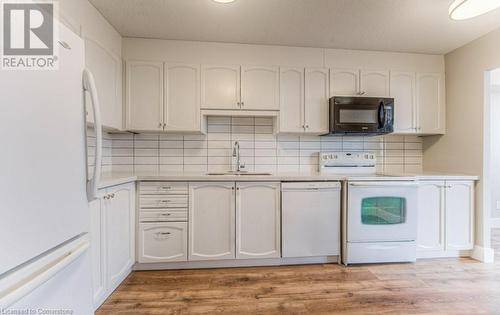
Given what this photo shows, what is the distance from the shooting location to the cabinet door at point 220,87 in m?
2.58

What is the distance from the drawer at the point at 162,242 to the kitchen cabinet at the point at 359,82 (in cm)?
215

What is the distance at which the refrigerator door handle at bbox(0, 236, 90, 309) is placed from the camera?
0.66 meters

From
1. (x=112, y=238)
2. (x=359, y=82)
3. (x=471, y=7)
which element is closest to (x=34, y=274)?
(x=112, y=238)

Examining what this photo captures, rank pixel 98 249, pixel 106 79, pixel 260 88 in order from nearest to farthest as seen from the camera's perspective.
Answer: pixel 98 249, pixel 106 79, pixel 260 88

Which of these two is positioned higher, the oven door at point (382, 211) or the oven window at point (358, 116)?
the oven window at point (358, 116)

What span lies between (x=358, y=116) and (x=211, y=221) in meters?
1.86

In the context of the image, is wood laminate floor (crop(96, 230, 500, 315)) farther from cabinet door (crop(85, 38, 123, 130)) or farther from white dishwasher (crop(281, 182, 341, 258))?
cabinet door (crop(85, 38, 123, 130))

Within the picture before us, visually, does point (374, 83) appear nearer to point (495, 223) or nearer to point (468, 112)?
point (468, 112)

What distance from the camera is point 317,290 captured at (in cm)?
198

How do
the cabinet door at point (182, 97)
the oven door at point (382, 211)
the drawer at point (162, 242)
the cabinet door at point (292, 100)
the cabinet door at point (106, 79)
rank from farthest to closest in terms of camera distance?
the cabinet door at point (292, 100), the cabinet door at point (182, 97), the oven door at point (382, 211), the drawer at point (162, 242), the cabinet door at point (106, 79)

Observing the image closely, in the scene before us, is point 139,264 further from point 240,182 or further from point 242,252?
point 240,182

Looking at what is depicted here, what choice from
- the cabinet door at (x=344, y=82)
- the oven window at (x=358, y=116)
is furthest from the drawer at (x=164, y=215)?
the cabinet door at (x=344, y=82)

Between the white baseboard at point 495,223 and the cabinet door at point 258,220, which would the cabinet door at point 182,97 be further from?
the white baseboard at point 495,223

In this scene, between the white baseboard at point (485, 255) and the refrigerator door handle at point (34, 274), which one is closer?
the refrigerator door handle at point (34, 274)
